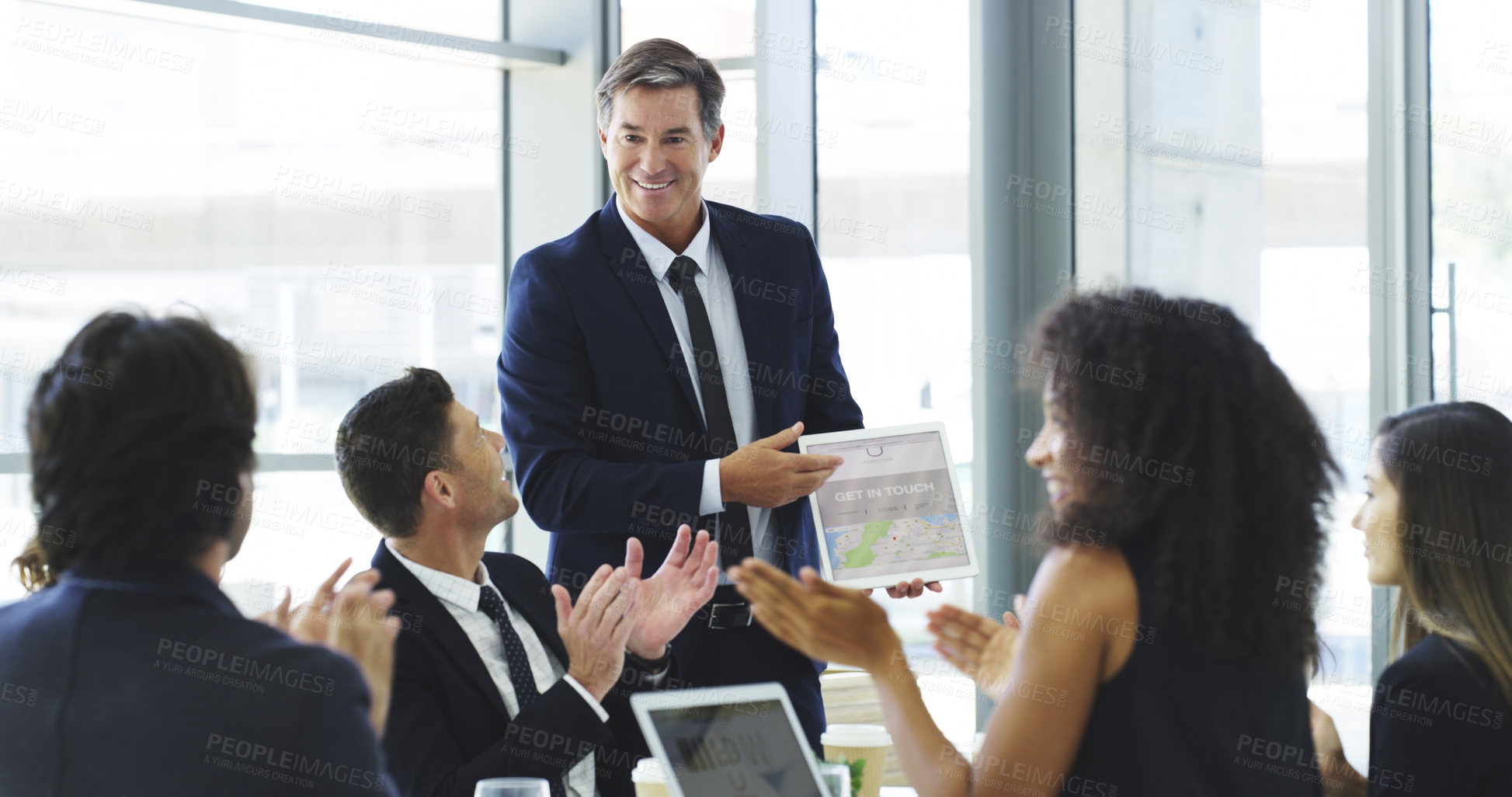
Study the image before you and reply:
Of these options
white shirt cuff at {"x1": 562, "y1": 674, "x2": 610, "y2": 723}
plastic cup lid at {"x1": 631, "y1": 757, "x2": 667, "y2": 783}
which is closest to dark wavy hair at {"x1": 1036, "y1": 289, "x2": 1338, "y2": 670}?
plastic cup lid at {"x1": 631, "y1": 757, "x2": 667, "y2": 783}

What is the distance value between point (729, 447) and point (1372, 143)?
6.49ft

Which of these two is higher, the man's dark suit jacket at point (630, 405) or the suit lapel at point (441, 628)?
the man's dark suit jacket at point (630, 405)

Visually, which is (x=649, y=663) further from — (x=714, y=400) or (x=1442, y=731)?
(x=1442, y=731)

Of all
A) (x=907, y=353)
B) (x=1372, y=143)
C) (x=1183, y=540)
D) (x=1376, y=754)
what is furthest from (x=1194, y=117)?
(x=1183, y=540)

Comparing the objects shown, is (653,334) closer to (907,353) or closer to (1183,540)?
(1183,540)

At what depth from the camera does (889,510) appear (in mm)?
2650

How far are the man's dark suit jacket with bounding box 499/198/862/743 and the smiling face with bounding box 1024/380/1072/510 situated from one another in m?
0.93

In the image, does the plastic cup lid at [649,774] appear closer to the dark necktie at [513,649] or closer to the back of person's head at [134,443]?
the dark necktie at [513,649]

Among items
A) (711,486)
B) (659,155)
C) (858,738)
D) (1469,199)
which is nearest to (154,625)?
(858,738)

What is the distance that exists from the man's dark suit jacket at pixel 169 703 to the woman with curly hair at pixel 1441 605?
142 centimetres

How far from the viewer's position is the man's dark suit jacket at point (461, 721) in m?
2.01

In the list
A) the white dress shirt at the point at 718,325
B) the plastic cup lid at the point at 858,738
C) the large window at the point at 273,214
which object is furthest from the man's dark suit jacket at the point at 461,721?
the large window at the point at 273,214

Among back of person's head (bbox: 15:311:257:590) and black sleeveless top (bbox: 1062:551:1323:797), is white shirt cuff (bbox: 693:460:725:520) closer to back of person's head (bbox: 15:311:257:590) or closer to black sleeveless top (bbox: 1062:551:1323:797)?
black sleeveless top (bbox: 1062:551:1323:797)

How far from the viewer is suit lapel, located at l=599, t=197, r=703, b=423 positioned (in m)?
2.72
